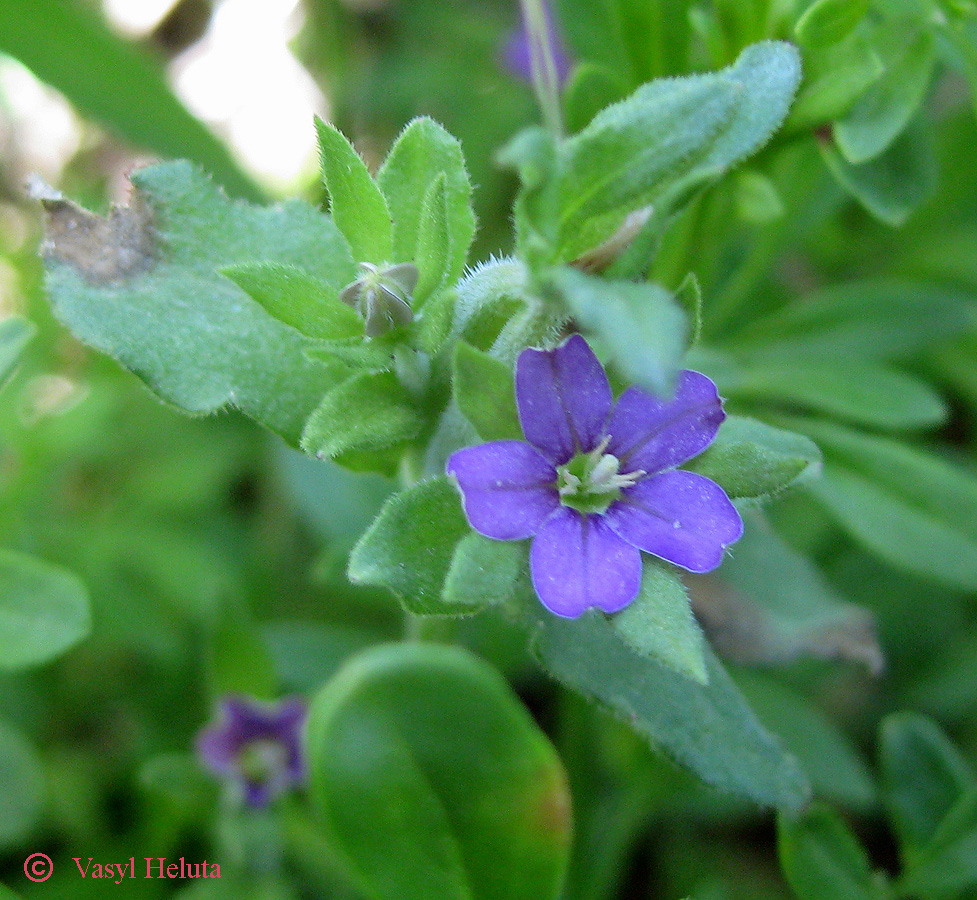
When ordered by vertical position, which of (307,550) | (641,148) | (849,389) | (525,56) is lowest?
(307,550)

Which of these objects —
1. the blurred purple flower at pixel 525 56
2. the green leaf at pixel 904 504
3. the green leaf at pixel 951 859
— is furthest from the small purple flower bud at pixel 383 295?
the blurred purple flower at pixel 525 56

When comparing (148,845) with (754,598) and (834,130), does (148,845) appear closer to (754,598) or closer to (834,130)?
(754,598)

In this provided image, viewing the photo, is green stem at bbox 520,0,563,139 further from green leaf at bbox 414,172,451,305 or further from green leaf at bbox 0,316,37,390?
green leaf at bbox 0,316,37,390

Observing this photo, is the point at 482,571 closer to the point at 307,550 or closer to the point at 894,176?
the point at 894,176

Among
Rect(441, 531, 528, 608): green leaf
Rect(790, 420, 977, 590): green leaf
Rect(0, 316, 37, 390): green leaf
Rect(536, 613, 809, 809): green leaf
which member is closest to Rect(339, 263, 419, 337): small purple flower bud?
Rect(441, 531, 528, 608): green leaf

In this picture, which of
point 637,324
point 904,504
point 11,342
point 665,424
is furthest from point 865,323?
point 11,342

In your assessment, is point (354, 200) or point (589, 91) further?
point (589, 91)
